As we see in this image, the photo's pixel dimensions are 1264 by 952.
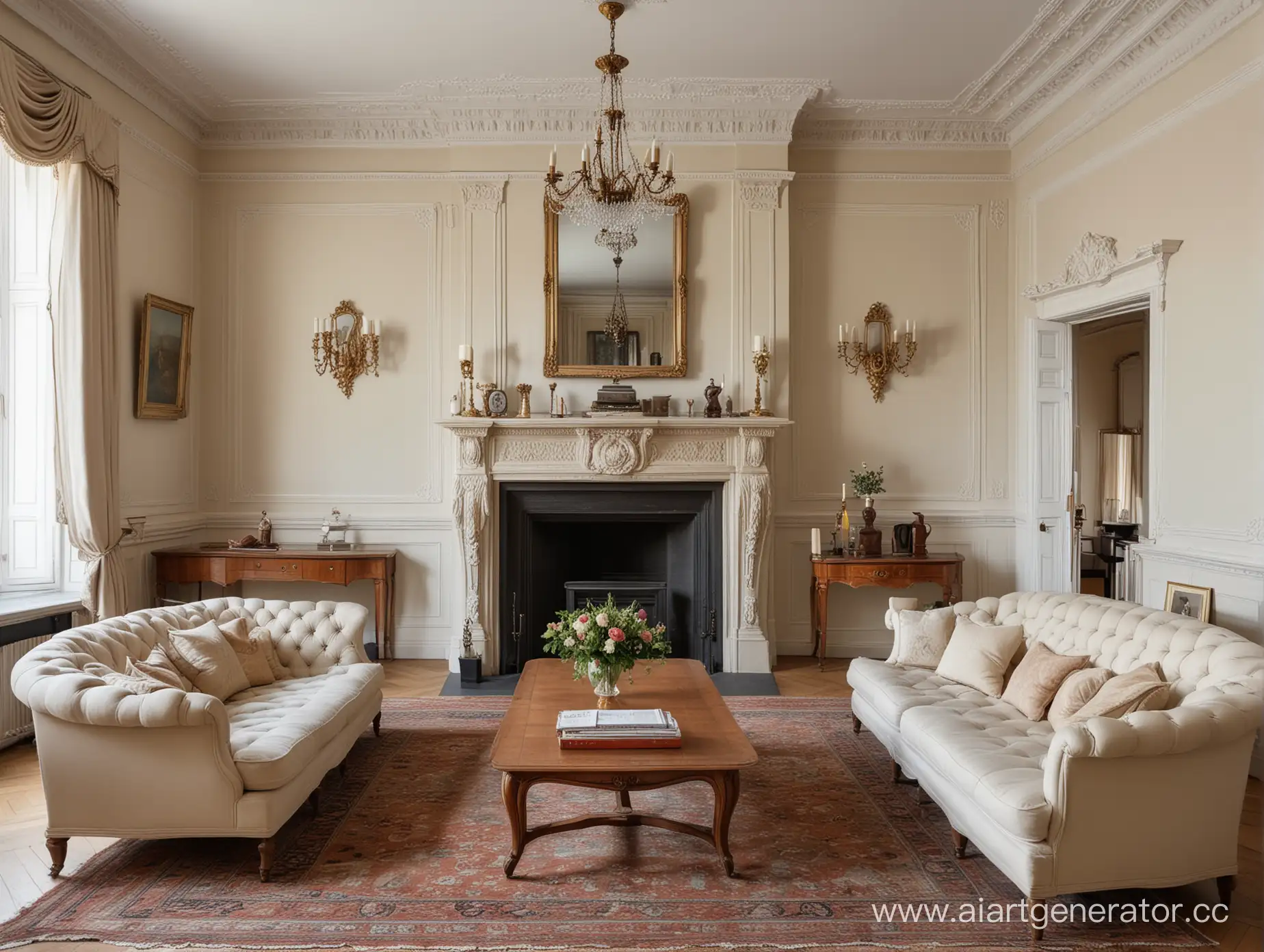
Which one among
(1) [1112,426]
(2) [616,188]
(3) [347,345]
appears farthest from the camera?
(1) [1112,426]

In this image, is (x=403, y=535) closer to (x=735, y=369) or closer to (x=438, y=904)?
(x=735, y=369)

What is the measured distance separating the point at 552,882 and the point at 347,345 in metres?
4.52

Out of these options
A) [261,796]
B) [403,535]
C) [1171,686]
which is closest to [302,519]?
[403,535]

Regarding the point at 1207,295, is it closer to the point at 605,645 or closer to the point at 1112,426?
the point at 605,645

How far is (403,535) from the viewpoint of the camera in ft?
21.3

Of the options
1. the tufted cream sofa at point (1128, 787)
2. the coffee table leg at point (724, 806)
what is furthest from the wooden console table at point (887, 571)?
the coffee table leg at point (724, 806)

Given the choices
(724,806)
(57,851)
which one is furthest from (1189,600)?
(57,851)

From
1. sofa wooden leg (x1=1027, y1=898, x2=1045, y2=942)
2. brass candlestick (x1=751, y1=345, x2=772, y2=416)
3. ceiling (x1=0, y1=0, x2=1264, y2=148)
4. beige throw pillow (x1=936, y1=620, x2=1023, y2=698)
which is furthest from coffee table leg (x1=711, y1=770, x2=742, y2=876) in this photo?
ceiling (x1=0, y1=0, x2=1264, y2=148)

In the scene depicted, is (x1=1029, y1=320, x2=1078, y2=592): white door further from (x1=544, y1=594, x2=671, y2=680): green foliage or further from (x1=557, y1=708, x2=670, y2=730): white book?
(x1=557, y1=708, x2=670, y2=730): white book

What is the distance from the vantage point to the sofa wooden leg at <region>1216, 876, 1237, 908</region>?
2969mm

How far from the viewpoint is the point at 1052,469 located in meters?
6.24

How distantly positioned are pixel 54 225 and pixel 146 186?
1.08m

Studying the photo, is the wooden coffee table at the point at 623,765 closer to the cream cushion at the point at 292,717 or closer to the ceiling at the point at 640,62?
the cream cushion at the point at 292,717

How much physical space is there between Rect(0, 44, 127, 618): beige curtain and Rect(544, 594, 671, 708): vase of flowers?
2942 mm
